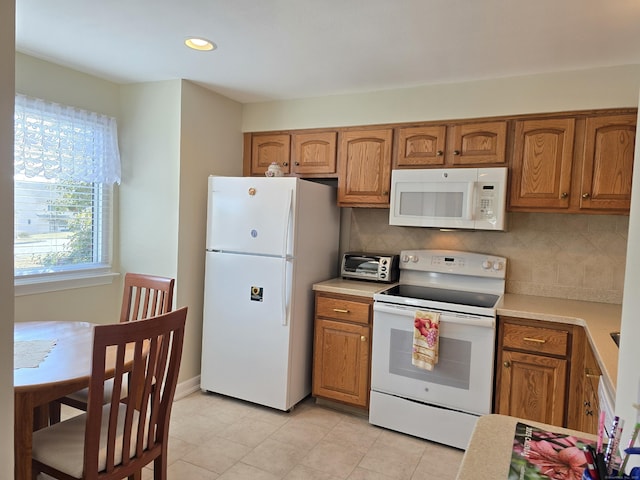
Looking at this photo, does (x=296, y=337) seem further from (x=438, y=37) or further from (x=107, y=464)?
(x=438, y=37)

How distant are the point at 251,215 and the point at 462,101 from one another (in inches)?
64.0

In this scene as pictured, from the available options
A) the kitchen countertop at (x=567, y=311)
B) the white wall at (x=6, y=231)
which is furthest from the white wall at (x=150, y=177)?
the white wall at (x=6, y=231)

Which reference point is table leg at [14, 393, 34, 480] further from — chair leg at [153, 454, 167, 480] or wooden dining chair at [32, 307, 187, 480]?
chair leg at [153, 454, 167, 480]

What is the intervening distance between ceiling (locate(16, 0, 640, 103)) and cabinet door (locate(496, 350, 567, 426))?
1693mm

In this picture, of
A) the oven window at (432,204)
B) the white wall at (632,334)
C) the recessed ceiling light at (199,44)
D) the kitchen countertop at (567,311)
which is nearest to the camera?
the white wall at (632,334)

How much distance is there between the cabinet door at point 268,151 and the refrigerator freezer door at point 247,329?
0.88m

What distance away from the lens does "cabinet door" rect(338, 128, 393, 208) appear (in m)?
3.09

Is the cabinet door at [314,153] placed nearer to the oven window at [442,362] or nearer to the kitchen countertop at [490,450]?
the oven window at [442,362]

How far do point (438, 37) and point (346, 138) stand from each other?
115 centimetres

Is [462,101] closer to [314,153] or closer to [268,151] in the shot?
[314,153]

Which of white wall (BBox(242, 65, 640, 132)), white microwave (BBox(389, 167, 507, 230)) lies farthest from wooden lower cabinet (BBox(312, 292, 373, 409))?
white wall (BBox(242, 65, 640, 132))

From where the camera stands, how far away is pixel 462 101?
2.87 m

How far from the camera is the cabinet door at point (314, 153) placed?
3281 millimetres

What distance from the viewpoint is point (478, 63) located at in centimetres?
252
